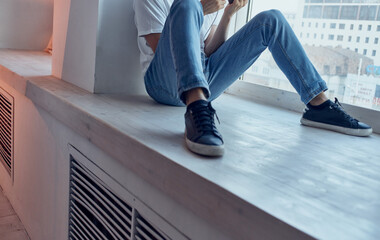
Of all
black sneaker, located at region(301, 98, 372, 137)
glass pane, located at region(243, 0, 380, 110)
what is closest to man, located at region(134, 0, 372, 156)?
→ black sneaker, located at region(301, 98, 372, 137)

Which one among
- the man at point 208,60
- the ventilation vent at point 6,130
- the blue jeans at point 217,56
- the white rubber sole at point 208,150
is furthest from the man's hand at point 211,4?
the ventilation vent at point 6,130

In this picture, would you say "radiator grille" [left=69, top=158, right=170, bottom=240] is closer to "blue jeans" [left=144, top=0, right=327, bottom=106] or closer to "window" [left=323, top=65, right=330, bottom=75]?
"blue jeans" [left=144, top=0, right=327, bottom=106]

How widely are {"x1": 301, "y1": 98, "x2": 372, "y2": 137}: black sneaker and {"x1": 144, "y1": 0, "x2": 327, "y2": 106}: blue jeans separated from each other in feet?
0.20

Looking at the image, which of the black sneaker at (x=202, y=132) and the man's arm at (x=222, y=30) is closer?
the black sneaker at (x=202, y=132)

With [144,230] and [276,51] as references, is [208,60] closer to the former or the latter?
[276,51]

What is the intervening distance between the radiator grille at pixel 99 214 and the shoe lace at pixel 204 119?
28 cm

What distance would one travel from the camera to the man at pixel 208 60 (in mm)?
953

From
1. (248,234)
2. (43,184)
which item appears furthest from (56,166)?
(248,234)

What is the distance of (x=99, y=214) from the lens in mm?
1196

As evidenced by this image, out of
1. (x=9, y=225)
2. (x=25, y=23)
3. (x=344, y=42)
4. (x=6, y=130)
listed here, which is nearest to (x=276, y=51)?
(x=344, y=42)

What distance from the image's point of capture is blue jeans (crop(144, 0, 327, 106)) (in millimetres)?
989

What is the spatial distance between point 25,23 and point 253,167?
2934mm

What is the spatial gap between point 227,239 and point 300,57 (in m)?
Answer: 0.79

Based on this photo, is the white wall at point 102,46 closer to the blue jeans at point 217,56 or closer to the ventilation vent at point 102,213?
the blue jeans at point 217,56
